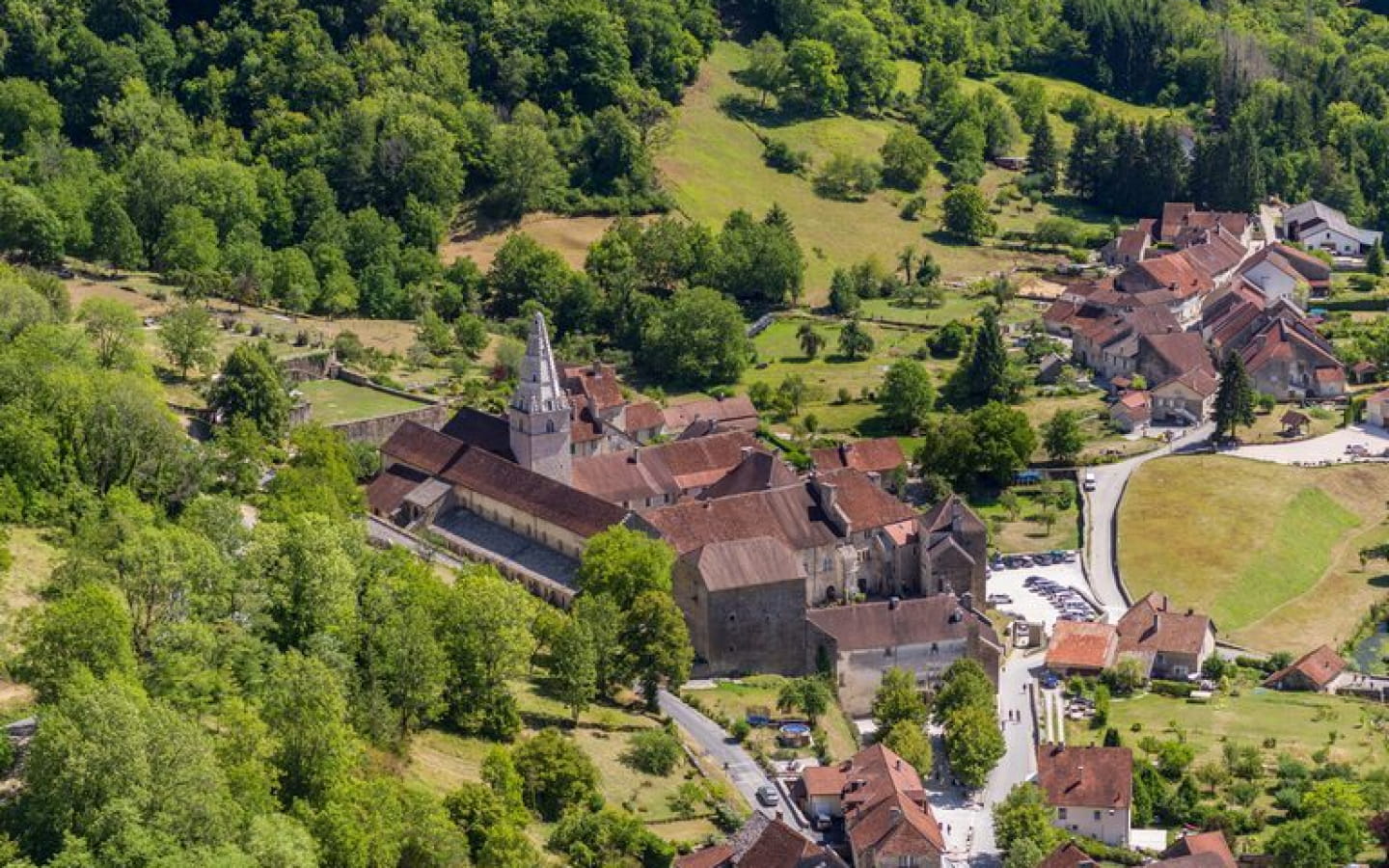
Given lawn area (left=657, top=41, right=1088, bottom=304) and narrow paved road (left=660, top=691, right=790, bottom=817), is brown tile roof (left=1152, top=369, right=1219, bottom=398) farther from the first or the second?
narrow paved road (left=660, top=691, right=790, bottom=817)

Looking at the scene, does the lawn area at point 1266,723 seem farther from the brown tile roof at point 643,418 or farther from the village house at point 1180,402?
the village house at point 1180,402

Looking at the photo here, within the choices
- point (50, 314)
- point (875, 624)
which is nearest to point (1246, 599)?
point (875, 624)

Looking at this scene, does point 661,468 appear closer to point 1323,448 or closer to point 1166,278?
point 1323,448

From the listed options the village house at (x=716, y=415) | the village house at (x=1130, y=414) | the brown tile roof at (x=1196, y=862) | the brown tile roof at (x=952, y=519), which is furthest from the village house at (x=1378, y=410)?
the brown tile roof at (x=1196, y=862)

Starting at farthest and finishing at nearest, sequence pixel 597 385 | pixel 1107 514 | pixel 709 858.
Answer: pixel 597 385, pixel 1107 514, pixel 709 858

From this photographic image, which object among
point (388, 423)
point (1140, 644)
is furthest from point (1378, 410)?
point (388, 423)

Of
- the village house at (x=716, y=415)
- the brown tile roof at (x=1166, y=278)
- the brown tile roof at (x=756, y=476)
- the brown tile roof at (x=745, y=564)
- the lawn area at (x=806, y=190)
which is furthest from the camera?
the lawn area at (x=806, y=190)
